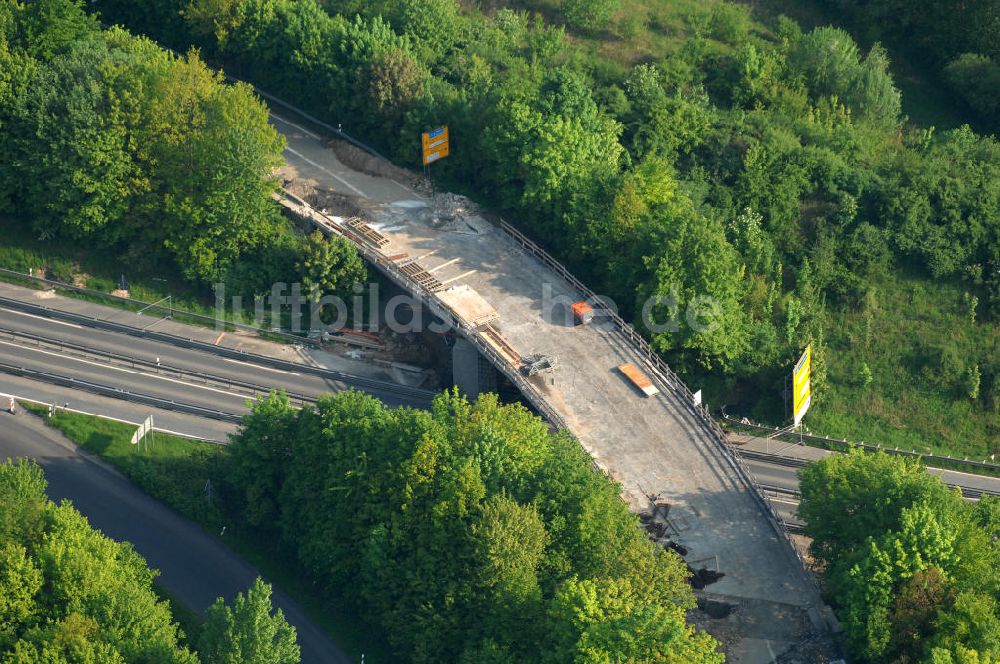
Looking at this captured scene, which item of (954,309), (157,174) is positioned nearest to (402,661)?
(157,174)

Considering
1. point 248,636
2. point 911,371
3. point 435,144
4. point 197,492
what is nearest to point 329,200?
point 435,144

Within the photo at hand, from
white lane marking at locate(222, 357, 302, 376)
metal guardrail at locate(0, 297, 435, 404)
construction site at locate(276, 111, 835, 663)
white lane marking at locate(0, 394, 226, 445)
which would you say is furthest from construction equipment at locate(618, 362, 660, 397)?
white lane marking at locate(0, 394, 226, 445)

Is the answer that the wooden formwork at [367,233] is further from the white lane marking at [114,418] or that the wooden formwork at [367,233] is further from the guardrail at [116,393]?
the white lane marking at [114,418]

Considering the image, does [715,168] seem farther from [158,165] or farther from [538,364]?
[158,165]

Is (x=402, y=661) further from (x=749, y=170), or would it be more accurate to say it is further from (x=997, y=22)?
(x=997, y=22)

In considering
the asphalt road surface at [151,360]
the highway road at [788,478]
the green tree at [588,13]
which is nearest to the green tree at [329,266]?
the asphalt road surface at [151,360]
